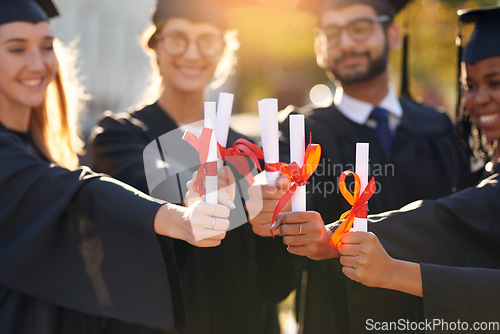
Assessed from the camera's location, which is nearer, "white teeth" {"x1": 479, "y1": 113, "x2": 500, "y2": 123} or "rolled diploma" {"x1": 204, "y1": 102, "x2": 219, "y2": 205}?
"rolled diploma" {"x1": 204, "y1": 102, "x2": 219, "y2": 205}

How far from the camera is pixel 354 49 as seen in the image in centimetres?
340

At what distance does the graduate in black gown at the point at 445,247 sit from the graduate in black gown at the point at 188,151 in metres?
0.64

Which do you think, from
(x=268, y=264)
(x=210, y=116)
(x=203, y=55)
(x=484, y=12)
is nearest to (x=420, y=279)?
(x=210, y=116)

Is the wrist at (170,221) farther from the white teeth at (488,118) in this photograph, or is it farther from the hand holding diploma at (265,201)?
the white teeth at (488,118)

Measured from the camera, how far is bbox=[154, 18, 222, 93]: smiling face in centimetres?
328

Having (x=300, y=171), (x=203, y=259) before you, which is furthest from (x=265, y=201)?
(x=203, y=259)

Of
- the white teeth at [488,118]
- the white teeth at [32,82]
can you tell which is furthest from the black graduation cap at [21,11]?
the white teeth at [488,118]

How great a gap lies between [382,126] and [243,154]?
1.64 meters

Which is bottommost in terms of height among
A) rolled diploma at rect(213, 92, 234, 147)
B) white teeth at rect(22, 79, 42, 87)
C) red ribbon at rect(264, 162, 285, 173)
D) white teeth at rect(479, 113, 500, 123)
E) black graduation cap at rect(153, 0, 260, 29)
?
red ribbon at rect(264, 162, 285, 173)

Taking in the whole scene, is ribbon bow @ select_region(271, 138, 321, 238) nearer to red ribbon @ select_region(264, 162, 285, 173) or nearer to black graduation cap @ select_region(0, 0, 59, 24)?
red ribbon @ select_region(264, 162, 285, 173)

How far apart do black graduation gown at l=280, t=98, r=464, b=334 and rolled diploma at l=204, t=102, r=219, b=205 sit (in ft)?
3.59

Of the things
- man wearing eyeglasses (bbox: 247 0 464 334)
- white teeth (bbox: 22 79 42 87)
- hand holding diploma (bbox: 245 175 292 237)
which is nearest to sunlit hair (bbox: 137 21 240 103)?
man wearing eyeglasses (bbox: 247 0 464 334)

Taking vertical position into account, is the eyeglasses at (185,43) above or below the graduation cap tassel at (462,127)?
above

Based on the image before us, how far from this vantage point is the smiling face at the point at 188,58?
328cm
